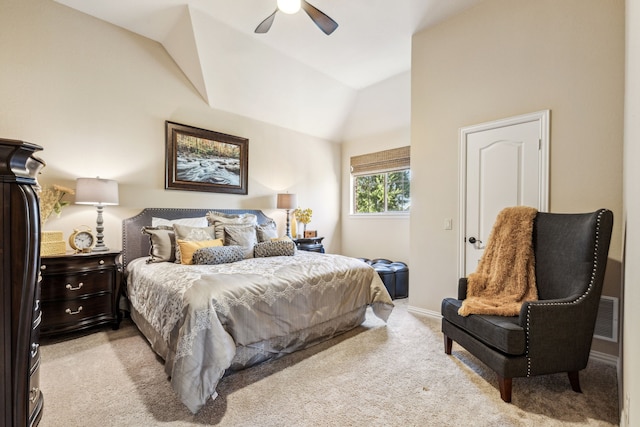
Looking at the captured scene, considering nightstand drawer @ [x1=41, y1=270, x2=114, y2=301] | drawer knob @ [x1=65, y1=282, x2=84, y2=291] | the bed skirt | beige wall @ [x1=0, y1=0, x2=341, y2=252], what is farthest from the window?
drawer knob @ [x1=65, y1=282, x2=84, y2=291]

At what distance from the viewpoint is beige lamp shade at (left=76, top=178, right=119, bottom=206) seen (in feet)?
9.27

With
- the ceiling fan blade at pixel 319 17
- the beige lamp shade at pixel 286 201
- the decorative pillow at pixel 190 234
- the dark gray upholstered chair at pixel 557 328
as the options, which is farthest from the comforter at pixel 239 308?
the ceiling fan blade at pixel 319 17

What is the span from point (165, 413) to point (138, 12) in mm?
3836

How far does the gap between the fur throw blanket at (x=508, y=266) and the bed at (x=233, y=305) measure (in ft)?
3.00

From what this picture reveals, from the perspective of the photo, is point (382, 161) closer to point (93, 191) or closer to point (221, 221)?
point (221, 221)

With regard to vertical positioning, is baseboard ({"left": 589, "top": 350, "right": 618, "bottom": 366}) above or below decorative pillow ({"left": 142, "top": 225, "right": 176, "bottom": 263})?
below

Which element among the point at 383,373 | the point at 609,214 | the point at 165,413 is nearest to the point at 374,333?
the point at 383,373

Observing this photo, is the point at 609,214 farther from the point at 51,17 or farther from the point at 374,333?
the point at 51,17

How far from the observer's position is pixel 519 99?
8.98 feet

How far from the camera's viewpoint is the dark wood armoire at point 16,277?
75 cm

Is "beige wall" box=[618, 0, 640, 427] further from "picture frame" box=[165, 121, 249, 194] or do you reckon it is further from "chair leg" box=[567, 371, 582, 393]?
"picture frame" box=[165, 121, 249, 194]

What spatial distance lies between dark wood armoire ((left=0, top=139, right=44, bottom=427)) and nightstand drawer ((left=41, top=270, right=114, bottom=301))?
238 centimetres

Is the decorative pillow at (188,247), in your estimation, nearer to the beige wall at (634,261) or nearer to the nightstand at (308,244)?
the nightstand at (308,244)

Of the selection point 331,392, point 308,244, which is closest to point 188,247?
point 331,392
